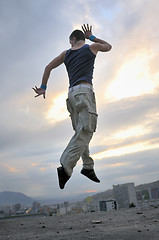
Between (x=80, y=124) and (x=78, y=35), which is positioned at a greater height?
(x=78, y=35)

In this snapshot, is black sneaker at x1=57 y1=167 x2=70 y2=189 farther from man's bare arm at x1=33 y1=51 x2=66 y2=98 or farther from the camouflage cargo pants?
man's bare arm at x1=33 y1=51 x2=66 y2=98

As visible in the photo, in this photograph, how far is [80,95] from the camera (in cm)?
382

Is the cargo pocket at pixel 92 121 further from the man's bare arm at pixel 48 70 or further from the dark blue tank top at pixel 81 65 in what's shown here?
the man's bare arm at pixel 48 70

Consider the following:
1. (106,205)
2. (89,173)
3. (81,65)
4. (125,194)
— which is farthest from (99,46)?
(125,194)

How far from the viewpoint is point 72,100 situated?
3965 millimetres

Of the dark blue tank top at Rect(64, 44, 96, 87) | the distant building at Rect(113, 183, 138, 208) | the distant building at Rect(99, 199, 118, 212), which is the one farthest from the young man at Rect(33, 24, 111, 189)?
the distant building at Rect(113, 183, 138, 208)

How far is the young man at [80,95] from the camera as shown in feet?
12.2

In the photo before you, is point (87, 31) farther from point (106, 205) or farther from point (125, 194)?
point (125, 194)

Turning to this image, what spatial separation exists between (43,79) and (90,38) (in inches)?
44.3

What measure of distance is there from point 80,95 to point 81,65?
1.86ft

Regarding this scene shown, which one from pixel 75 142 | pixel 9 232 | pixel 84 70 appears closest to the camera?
pixel 75 142

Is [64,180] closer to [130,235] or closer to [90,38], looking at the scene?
[130,235]

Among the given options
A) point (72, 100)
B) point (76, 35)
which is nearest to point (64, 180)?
point (72, 100)

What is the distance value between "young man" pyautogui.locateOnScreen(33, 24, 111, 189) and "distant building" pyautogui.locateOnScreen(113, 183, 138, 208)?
36.9 metres
